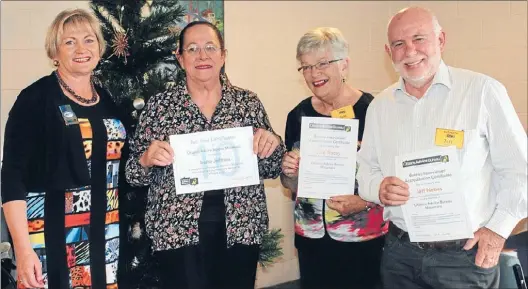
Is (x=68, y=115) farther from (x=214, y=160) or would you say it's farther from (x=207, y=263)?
(x=207, y=263)

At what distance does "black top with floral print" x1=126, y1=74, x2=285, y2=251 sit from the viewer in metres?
2.50

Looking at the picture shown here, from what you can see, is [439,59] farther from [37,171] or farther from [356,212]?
[37,171]

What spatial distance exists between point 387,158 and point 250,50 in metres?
2.52

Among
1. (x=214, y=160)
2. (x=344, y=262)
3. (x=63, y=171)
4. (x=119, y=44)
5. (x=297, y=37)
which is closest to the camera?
(x=63, y=171)

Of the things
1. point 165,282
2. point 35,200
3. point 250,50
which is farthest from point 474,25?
point 35,200

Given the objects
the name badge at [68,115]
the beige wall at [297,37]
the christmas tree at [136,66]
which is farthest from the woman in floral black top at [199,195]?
the beige wall at [297,37]

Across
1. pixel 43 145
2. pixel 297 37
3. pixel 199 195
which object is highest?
pixel 297 37

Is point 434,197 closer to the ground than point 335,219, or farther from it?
farther from it

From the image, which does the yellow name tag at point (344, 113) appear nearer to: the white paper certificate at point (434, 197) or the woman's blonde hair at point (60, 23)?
the white paper certificate at point (434, 197)

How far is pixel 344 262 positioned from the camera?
278cm

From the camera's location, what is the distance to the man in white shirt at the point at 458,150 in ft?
7.03

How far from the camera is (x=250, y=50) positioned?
4652mm

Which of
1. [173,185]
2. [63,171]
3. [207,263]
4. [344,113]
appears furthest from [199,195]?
[344,113]

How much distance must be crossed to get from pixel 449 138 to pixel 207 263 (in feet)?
4.01
